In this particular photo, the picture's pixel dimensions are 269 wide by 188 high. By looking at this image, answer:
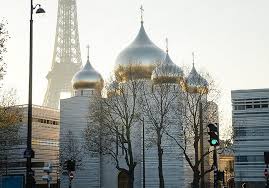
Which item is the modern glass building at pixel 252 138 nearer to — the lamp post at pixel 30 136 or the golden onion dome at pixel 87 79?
the golden onion dome at pixel 87 79

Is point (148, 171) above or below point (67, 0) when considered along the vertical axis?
below

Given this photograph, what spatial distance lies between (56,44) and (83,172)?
69155 millimetres

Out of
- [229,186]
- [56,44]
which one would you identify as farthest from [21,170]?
[56,44]

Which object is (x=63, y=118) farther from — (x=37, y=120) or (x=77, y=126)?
(x=37, y=120)

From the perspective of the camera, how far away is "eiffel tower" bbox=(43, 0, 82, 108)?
12069 cm

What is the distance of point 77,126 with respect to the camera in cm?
6612

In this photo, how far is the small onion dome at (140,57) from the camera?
59.5 meters

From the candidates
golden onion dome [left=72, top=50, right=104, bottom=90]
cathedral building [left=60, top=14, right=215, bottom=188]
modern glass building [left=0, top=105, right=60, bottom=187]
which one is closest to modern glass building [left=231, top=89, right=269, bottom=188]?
cathedral building [left=60, top=14, right=215, bottom=188]

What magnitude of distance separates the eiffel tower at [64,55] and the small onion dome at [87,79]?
43516mm

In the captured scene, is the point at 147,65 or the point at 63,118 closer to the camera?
the point at 147,65

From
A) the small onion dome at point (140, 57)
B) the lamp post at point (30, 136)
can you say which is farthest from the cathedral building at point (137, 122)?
the lamp post at point (30, 136)

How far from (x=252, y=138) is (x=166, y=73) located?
22.9 meters

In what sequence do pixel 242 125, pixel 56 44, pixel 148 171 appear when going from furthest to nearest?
1. pixel 56 44
2. pixel 242 125
3. pixel 148 171

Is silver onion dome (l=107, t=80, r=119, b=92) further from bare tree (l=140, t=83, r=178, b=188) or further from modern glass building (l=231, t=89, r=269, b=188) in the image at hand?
modern glass building (l=231, t=89, r=269, b=188)
